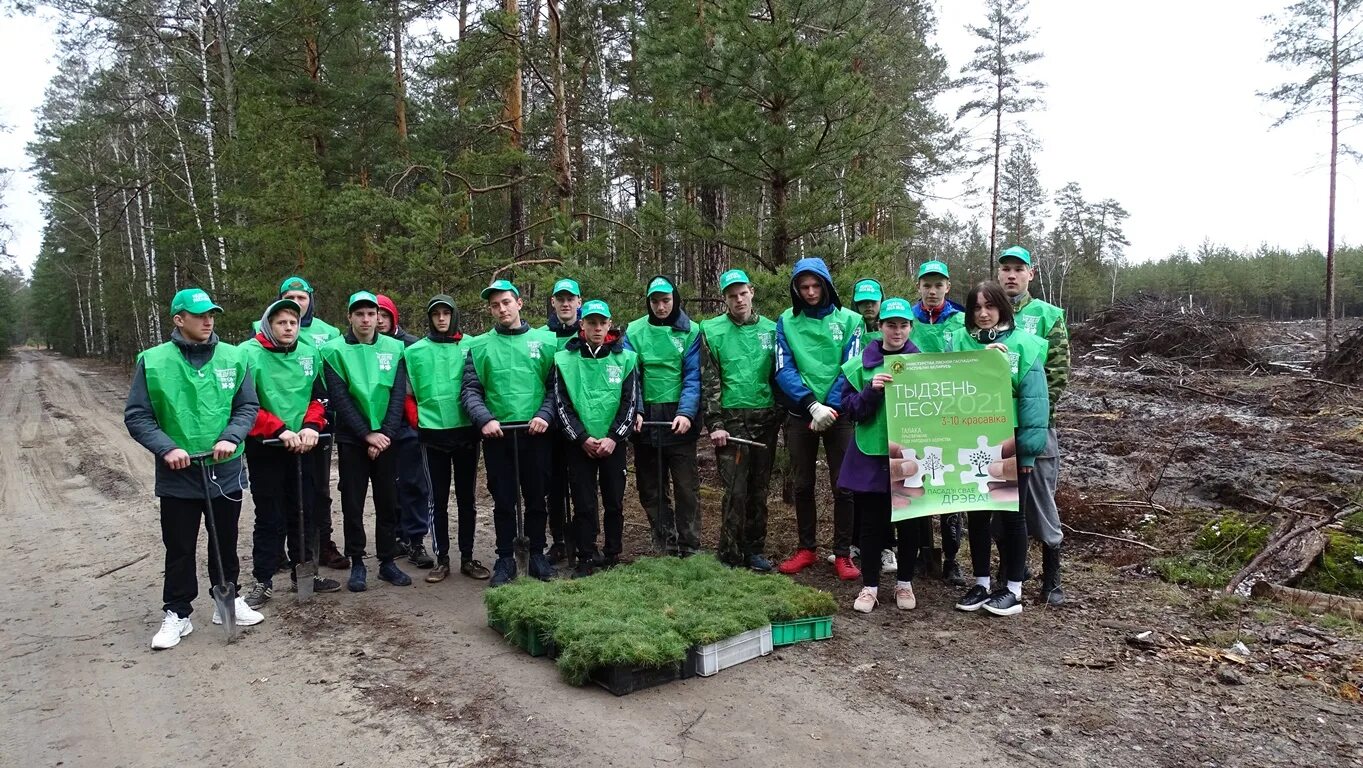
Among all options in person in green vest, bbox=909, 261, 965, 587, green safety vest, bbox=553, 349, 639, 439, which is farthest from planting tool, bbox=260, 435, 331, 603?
person in green vest, bbox=909, 261, 965, 587

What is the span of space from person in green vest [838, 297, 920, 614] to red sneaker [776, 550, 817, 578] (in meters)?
0.79

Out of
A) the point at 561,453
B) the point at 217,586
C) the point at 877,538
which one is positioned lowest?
the point at 217,586

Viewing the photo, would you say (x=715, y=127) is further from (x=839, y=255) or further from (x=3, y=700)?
(x=3, y=700)

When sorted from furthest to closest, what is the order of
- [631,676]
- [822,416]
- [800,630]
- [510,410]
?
[510,410]
[822,416]
[800,630]
[631,676]

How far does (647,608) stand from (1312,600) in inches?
171

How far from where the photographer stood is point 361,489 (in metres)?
5.96

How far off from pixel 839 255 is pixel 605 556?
3824 millimetres

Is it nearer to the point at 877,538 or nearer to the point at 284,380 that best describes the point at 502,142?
the point at 284,380

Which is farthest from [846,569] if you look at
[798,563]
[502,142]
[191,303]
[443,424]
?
[502,142]

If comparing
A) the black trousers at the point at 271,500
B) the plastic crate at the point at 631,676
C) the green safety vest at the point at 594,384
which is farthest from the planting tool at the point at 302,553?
the plastic crate at the point at 631,676

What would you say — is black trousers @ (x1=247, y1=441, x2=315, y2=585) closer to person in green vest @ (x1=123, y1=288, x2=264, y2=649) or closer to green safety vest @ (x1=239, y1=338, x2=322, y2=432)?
green safety vest @ (x1=239, y1=338, x2=322, y2=432)

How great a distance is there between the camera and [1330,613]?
475cm

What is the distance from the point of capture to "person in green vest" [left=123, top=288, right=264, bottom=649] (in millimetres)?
4715

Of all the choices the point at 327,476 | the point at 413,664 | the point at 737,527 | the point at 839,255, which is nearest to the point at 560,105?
the point at 839,255
